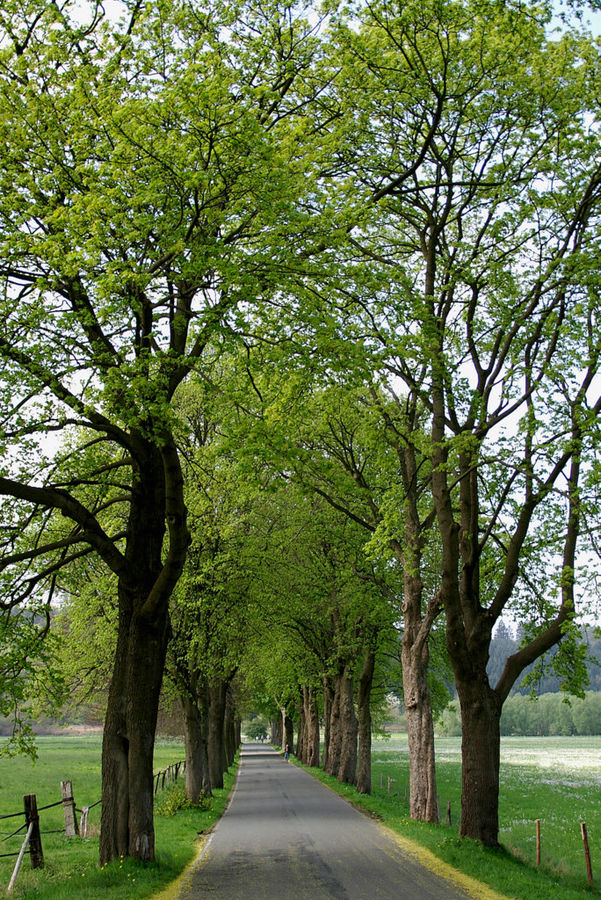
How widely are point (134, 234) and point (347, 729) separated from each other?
25.5 meters

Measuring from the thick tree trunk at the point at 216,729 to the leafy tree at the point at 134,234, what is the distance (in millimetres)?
19711

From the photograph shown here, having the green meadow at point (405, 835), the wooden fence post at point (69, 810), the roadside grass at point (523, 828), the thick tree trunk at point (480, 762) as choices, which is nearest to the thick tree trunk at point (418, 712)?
the roadside grass at point (523, 828)

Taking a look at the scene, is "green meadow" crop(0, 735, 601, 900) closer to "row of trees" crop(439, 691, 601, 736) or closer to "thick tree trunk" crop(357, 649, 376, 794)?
"thick tree trunk" crop(357, 649, 376, 794)

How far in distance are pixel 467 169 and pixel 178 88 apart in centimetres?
757

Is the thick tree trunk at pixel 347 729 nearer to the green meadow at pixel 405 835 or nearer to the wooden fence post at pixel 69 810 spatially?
the green meadow at pixel 405 835

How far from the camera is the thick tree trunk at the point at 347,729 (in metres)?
30.9

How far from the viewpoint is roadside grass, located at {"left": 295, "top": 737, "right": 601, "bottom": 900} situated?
11.7 meters

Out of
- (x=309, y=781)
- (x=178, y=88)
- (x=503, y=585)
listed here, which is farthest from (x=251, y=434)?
(x=309, y=781)

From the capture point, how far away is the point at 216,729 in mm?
33344

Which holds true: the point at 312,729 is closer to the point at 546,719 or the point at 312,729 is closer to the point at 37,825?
the point at 37,825

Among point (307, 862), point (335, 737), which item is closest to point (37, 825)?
point (307, 862)

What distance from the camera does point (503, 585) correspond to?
47.1 feet

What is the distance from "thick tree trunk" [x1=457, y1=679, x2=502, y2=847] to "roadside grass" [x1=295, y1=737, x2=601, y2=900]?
373mm

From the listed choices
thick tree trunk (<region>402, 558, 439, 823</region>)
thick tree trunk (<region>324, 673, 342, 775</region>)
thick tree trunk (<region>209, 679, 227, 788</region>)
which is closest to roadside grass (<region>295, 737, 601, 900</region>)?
thick tree trunk (<region>402, 558, 439, 823</region>)
